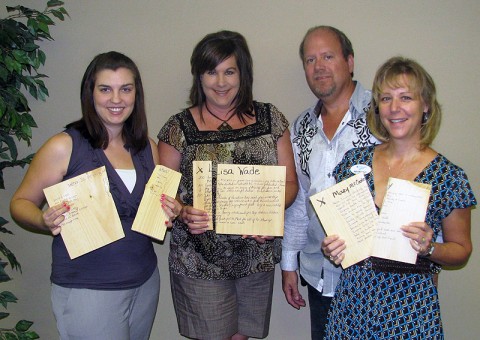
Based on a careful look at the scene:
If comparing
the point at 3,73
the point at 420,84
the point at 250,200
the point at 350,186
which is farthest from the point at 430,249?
the point at 3,73

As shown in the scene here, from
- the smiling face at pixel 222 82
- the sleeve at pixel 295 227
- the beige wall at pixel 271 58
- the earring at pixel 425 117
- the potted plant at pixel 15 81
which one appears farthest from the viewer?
the beige wall at pixel 271 58

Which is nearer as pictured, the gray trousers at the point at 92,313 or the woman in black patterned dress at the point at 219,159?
the gray trousers at the point at 92,313

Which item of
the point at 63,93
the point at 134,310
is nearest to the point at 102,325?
the point at 134,310

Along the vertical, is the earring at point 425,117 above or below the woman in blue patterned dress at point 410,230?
above

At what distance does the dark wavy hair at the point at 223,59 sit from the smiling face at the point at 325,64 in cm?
31

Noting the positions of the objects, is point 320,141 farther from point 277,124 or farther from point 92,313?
point 92,313

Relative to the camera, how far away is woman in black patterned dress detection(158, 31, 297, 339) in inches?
85.0

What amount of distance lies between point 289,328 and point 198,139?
1.39 m

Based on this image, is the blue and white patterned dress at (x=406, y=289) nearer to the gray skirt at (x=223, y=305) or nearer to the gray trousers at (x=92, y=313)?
the gray skirt at (x=223, y=305)

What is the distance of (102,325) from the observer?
6.05 ft

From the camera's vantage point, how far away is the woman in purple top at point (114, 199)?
1832 mm

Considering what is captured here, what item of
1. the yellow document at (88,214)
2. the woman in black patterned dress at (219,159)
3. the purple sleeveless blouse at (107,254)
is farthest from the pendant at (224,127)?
the yellow document at (88,214)

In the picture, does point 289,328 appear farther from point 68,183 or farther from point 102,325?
point 68,183

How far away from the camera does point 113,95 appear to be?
1.91 meters
